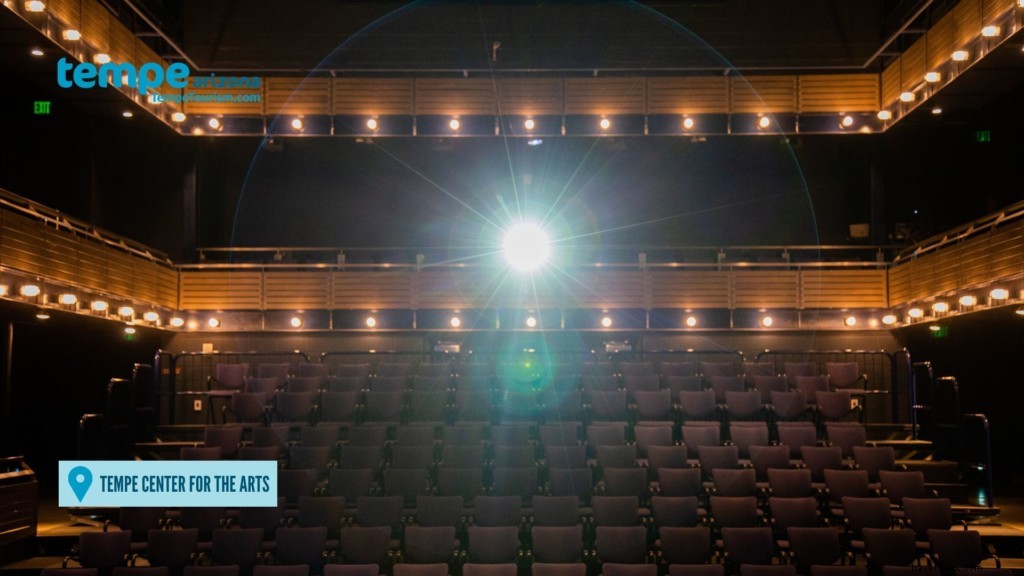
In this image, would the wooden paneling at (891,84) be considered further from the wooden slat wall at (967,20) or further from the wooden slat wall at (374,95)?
the wooden slat wall at (374,95)

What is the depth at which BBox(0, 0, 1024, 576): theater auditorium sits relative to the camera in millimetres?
8648

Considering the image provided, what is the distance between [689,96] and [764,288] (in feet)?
9.45

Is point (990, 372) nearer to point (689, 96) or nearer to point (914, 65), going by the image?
point (914, 65)

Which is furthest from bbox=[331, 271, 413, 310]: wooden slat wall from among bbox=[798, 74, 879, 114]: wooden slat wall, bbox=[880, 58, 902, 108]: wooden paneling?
bbox=[880, 58, 902, 108]: wooden paneling

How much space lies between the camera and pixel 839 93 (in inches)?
527

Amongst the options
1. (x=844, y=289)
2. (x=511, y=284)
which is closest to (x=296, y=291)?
(x=511, y=284)

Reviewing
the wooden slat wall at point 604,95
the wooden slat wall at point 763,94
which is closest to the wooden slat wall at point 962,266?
the wooden slat wall at point 763,94

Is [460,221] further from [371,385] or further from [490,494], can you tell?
[490,494]

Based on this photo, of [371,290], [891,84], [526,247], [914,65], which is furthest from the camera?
[526,247]

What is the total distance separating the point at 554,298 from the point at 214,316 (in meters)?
4.65

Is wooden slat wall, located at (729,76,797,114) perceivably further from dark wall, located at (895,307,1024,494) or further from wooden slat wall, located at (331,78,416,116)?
wooden slat wall, located at (331,78,416,116)

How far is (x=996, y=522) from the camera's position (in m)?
9.37

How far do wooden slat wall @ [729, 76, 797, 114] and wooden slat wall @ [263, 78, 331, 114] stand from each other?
5.71 m

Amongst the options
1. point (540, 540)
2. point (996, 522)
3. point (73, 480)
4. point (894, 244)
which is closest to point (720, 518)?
point (540, 540)
